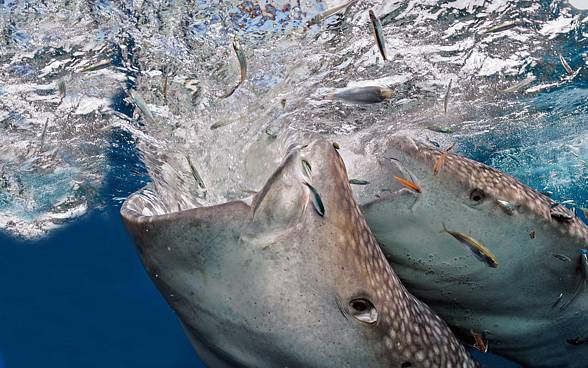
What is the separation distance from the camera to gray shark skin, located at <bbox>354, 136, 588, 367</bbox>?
2648mm

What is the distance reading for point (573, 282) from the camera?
10.0ft

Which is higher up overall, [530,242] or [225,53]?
[225,53]

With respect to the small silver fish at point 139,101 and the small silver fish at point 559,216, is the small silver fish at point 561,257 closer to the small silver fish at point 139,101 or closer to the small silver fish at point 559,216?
the small silver fish at point 559,216

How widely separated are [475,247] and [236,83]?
17.1 ft

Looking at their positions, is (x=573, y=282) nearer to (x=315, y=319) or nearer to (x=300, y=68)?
(x=315, y=319)

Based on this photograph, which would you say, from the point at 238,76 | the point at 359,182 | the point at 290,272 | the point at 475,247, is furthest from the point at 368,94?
the point at 238,76

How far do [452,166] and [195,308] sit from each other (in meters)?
1.64

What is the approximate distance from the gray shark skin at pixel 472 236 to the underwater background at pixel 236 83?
3.31ft

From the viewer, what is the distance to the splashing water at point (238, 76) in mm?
5789

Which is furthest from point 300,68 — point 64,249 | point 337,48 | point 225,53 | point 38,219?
point 64,249

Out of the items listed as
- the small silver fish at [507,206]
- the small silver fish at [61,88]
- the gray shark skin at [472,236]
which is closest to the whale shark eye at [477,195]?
the gray shark skin at [472,236]

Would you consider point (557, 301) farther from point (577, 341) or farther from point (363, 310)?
point (363, 310)

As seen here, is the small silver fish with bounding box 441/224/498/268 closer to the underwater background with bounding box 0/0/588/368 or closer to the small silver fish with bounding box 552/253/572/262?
the small silver fish with bounding box 552/253/572/262

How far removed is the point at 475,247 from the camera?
2.62 meters
